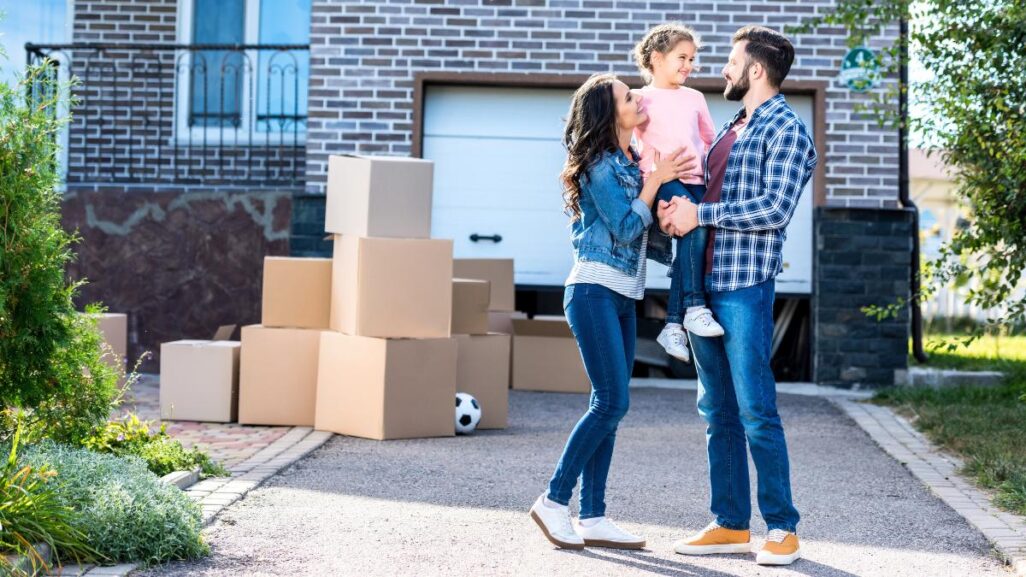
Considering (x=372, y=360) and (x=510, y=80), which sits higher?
(x=510, y=80)

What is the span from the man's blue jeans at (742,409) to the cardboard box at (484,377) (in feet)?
10.6

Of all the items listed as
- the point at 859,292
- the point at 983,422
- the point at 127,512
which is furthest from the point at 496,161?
the point at 127,512

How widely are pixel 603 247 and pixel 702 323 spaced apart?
1.35 ft

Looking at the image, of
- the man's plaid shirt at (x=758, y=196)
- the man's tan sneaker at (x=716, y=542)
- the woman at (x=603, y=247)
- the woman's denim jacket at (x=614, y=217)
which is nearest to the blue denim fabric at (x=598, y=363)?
the woman at (x=603, y=247)

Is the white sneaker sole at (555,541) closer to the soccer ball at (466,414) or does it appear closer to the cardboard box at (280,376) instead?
the soccer ball at (466,414)

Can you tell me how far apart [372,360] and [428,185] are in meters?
1.00

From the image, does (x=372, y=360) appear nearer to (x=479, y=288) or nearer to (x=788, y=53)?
(x=479, y=288)

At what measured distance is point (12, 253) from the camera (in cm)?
461


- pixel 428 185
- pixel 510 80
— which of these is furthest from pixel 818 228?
pixel 428 185

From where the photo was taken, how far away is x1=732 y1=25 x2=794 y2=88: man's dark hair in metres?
4.21

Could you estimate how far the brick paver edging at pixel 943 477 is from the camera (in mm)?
4578

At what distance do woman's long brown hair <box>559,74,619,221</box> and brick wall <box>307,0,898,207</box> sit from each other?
20.1ft

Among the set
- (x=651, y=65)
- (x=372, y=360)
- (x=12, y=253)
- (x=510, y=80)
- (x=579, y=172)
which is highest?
(x=510, y=80)

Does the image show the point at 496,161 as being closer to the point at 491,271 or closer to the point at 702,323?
the point at 491,271
